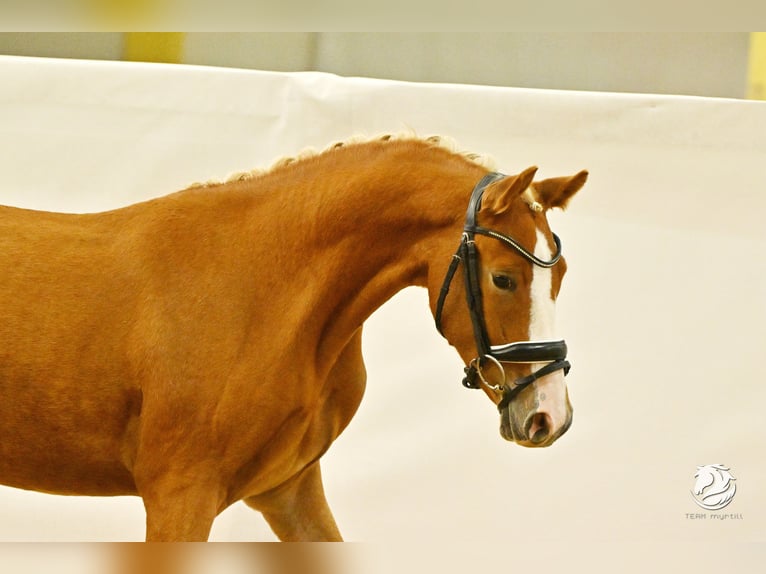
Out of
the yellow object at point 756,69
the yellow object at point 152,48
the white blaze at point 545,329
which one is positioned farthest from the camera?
the yellow object at point 152,48

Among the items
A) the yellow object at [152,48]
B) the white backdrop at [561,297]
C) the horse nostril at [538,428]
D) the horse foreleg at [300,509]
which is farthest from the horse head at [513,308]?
the yellow object at [152,48]

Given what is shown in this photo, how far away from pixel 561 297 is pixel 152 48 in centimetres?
87

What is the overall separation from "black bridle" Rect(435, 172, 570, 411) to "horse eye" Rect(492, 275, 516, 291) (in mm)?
21

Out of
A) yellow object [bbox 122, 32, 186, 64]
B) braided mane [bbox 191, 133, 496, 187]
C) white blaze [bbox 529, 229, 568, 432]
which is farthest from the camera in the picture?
yellow object [bbox 122, 32, 186, 64]

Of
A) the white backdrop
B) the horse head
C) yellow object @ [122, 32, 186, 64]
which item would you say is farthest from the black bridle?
yellow object @ [122, 32, 186, 64]

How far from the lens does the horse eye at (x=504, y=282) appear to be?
103 centimetres

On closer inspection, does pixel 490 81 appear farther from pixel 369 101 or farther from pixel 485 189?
pixel 485 189

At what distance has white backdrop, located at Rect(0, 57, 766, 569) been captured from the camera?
1.51 m

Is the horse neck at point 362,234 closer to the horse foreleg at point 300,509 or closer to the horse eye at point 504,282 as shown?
the horse eye at point 504,282

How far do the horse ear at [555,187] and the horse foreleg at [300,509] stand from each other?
479 millimetres

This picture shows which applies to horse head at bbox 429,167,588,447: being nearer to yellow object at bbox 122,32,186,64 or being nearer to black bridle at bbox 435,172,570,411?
black bridle at bbox 435,172,570,411

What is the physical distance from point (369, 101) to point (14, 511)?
3.11 feet

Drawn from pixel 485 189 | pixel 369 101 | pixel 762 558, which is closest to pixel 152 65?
pixel 369 101

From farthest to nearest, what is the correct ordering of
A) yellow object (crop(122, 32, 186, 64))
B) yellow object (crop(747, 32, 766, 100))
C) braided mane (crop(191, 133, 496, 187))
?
yellow object (crop(122, 32, 186, 64)) < yellow object (crop(747, 32, 766, 100)) < braided mane (crop(191, 133, 496, 187))
